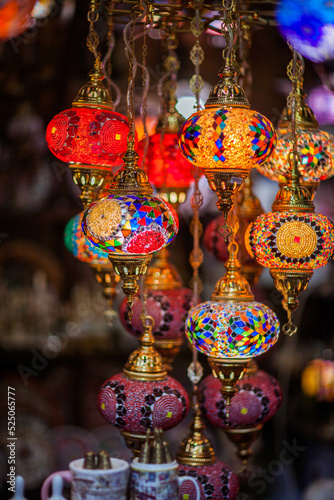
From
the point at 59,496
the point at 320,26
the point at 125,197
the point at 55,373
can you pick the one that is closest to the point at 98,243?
the point at 125,197

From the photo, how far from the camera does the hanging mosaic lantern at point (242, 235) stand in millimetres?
1911

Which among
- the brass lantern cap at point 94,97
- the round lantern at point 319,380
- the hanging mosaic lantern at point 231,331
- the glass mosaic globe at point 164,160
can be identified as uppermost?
the brass lantern cap at point 94,97

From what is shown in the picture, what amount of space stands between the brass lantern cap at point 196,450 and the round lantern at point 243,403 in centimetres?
6

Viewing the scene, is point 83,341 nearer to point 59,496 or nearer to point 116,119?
point 116,119

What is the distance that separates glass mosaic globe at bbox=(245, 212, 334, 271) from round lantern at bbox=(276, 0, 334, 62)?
0.57 m

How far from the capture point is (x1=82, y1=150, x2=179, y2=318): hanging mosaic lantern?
1.42m

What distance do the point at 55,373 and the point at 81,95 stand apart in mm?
1456

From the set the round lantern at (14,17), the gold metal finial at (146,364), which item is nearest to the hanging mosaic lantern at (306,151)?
the gold metal finial at (146,364)

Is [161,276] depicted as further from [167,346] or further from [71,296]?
[71,296]

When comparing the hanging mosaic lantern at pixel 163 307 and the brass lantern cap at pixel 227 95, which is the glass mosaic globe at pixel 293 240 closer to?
the brass lantern cap at pixel 227 95

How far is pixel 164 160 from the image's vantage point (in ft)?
6.20

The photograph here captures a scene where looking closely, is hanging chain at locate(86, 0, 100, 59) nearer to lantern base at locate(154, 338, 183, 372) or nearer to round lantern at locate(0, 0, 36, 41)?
lantern base at locate(154, 338, 183, 372)

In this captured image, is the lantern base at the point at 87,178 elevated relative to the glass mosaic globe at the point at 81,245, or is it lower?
elevated

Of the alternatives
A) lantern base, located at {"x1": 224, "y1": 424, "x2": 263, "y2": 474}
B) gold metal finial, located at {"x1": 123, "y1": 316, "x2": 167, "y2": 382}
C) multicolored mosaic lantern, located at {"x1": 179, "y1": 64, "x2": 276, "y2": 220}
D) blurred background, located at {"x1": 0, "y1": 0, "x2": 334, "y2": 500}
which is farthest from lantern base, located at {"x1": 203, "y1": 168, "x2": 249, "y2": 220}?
blurred background, located at {"x1": 0, "y1": 0, "x2": 334, "y2": 500}
